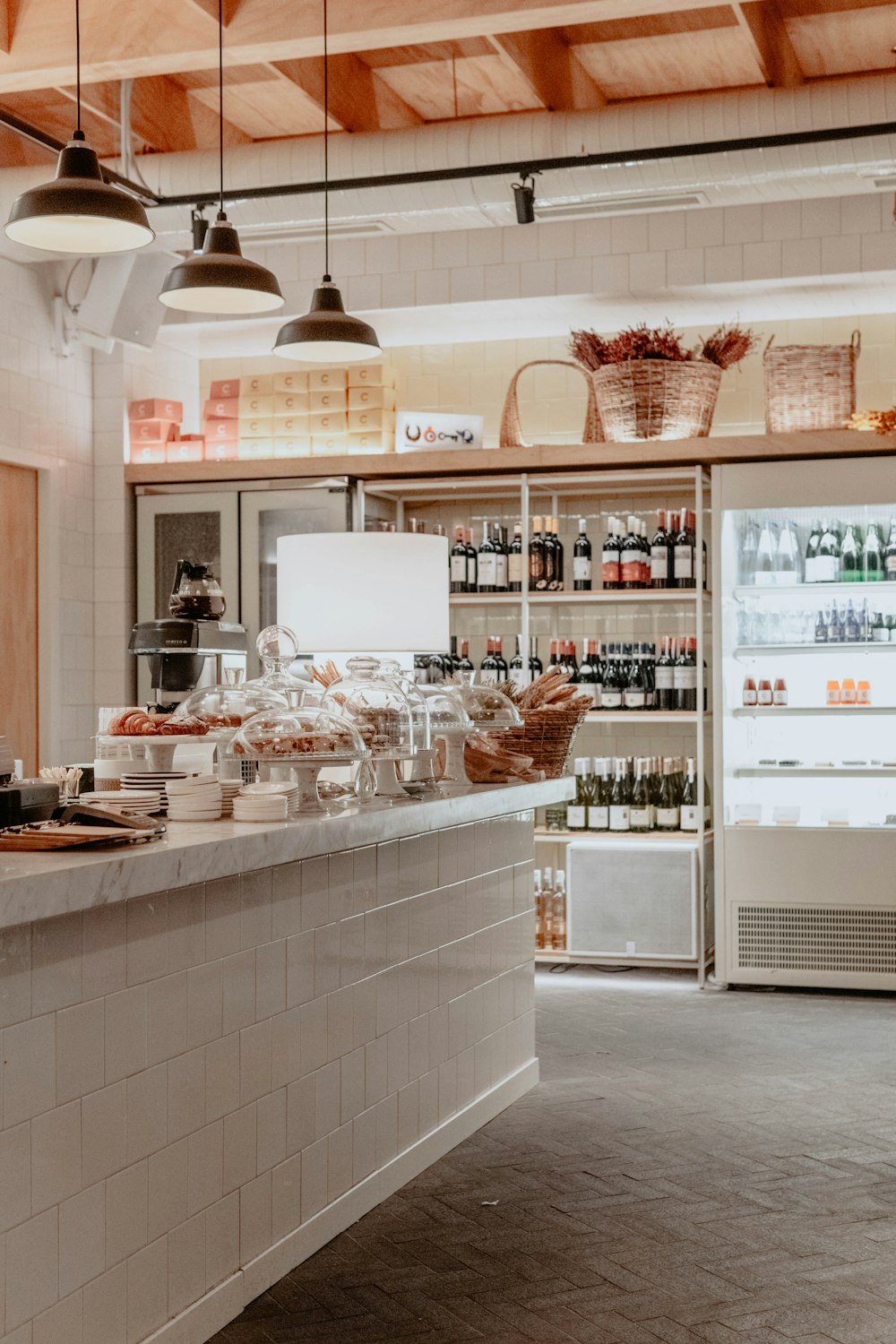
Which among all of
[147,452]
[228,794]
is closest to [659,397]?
[147,452]

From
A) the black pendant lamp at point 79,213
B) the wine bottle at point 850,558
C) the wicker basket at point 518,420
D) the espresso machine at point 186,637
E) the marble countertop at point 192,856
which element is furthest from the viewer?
the wicker basket at point 518,420

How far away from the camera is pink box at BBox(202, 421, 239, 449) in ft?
26.1

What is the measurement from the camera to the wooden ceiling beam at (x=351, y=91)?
6.16 m

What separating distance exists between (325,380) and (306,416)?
0.22 metres

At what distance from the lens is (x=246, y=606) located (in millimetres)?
7703

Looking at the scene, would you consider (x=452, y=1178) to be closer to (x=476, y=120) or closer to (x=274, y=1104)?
(x=274, y=1104)

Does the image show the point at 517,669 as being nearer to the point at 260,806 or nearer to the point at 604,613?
the point at 604,613

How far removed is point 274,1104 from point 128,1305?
2.18 feet

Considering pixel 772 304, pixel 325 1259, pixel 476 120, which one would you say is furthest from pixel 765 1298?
pixel 772 304

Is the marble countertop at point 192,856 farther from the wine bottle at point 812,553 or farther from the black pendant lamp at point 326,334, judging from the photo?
the wine bottle at point 812,553

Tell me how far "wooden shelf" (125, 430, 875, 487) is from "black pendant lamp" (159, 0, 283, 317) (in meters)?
2.87

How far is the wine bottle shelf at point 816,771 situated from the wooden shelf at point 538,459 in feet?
4.90

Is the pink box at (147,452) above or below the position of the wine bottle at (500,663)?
above

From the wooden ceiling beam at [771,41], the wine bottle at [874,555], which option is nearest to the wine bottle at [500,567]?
the wine bottle at [874,555]
